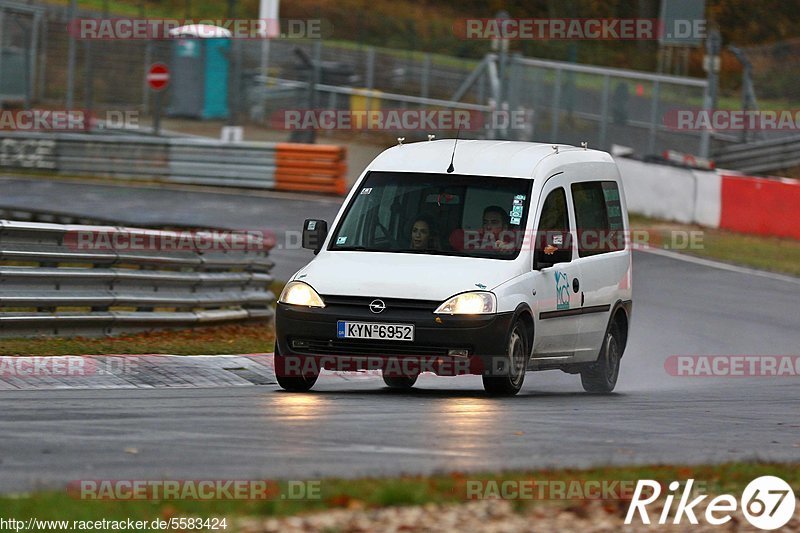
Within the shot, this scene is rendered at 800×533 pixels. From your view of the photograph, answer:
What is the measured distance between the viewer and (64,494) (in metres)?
6.39

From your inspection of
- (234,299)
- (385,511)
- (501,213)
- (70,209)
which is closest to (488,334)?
(501,213)

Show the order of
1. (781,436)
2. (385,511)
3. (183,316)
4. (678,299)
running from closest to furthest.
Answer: (385,511)
(781,436)
(183,316)
(678,299)

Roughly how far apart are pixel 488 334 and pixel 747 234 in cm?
1832

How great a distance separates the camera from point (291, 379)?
1110 centimetres

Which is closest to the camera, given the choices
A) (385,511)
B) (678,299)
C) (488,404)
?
(385,511)

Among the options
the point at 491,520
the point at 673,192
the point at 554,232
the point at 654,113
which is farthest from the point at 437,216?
the point at 654,113

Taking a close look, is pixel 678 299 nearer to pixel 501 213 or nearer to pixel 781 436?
pixel 501 213

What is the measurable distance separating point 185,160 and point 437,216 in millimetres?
22541

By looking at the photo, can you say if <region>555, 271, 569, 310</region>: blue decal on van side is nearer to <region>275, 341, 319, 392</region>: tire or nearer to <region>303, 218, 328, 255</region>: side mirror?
<region>303, 218, 328, 255</region>: side mirror

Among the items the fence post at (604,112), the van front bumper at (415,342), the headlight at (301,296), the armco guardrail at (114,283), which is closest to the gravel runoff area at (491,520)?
the van front bumper at (415,342)

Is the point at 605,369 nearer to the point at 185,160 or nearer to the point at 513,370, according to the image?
the point at 513,370

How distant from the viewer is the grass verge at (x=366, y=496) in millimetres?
6074

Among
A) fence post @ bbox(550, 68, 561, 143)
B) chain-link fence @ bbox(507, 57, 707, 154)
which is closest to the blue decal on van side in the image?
chain-link fence @ bbox(507, 57, 707, 154)

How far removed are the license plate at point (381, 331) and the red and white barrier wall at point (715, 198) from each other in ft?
58.5
